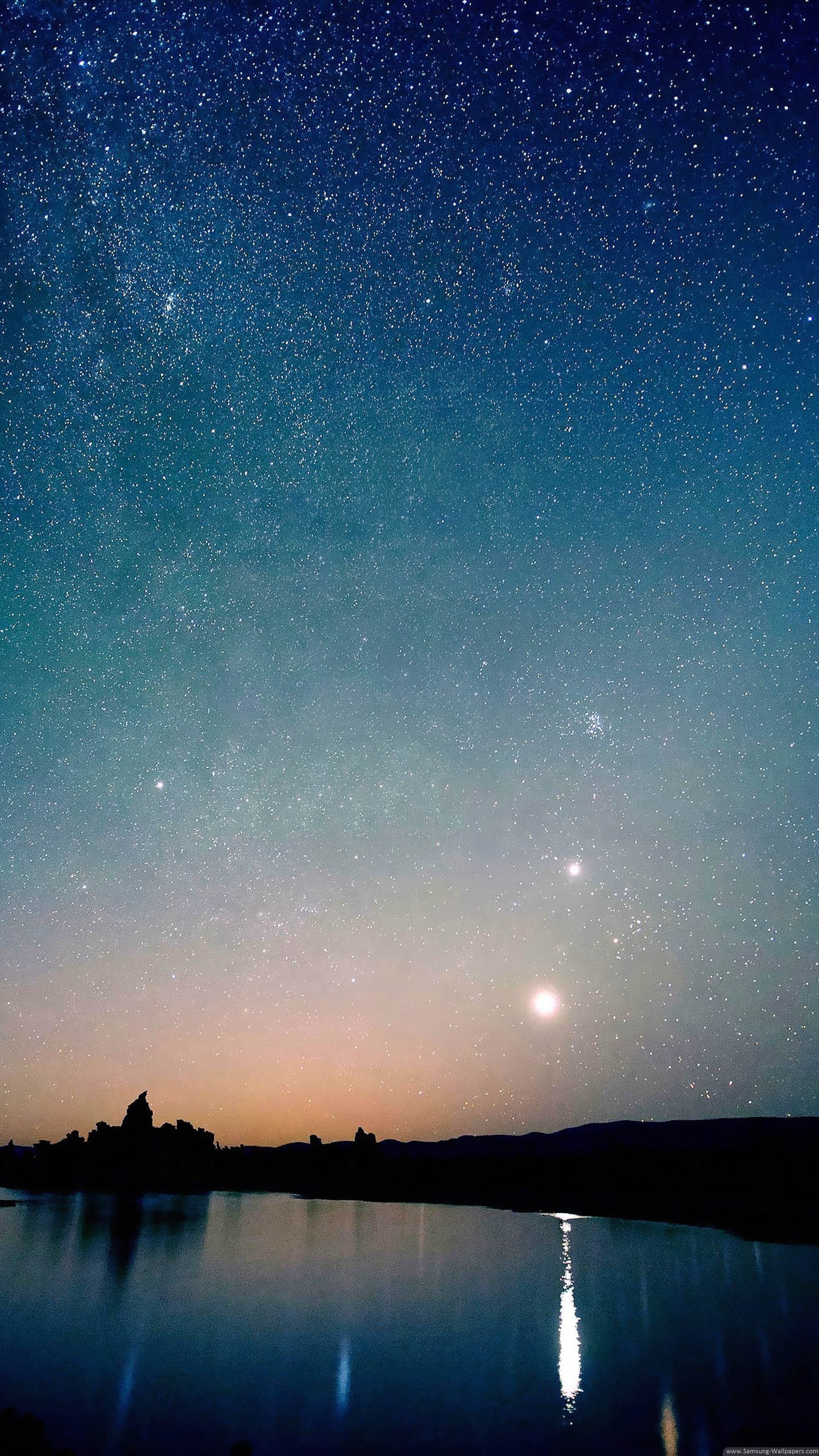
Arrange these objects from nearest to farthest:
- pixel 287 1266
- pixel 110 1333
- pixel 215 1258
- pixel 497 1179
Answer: pixel 110 1333, pixel 287 1266, pixel 215 1258, pixel 497 1179

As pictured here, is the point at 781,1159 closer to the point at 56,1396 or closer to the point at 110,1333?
the point at 110,1333

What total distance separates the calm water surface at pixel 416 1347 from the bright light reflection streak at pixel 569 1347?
0.42ft

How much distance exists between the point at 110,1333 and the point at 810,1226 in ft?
183

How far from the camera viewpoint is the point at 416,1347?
82.7 feet

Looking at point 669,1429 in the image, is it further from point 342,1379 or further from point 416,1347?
point 416,1347

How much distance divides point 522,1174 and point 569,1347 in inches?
4232

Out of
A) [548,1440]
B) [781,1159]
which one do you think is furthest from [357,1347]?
[781,1159]

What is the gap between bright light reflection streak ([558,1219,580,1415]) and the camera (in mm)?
20125

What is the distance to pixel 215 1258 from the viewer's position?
4825 cm

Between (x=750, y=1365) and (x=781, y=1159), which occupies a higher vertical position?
(x=750, y=1365)

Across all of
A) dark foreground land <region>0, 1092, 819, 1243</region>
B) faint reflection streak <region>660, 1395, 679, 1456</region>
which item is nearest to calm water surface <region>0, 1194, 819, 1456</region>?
faint reflection streak <region>660, 1395, 679, 1456</region>

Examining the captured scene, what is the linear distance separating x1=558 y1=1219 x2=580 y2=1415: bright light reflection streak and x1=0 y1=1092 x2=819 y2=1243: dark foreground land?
28.1 meters

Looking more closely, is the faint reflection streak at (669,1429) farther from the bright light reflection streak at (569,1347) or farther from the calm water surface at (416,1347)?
the bright light reflection streak at (569,1347)

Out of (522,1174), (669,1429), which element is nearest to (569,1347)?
(669,1429)
